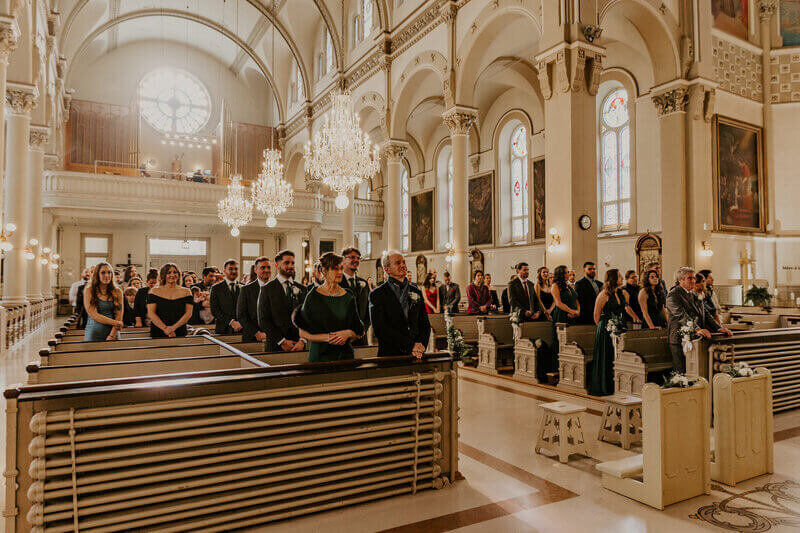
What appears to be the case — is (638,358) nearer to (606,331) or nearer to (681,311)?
(606,331)

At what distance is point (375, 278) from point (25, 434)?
21.7 meters

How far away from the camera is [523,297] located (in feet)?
25.2

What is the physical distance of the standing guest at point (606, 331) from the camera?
19.6ft

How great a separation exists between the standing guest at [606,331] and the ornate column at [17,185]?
12.2 meters

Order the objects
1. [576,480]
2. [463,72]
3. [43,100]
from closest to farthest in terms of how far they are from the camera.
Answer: [576,480], [463,72], [43,100]

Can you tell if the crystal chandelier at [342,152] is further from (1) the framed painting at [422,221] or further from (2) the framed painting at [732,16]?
(1) the framed painting at [422,221]

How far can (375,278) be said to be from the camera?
24.2m

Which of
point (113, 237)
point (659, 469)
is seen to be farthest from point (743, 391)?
point (113, 237)

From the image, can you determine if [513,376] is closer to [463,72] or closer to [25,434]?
[25,434]

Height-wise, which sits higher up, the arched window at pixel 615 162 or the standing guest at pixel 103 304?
the arched window at pixel 615 162

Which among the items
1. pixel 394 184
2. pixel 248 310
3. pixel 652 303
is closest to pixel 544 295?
pixel 652 303

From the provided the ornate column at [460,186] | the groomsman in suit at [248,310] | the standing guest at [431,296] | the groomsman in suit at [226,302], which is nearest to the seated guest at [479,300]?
the standing guest at [431,296]

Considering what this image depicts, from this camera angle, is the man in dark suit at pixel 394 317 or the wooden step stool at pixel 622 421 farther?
the wooden step stool at pixel 622 421

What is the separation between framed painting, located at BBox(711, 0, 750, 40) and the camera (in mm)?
12523
